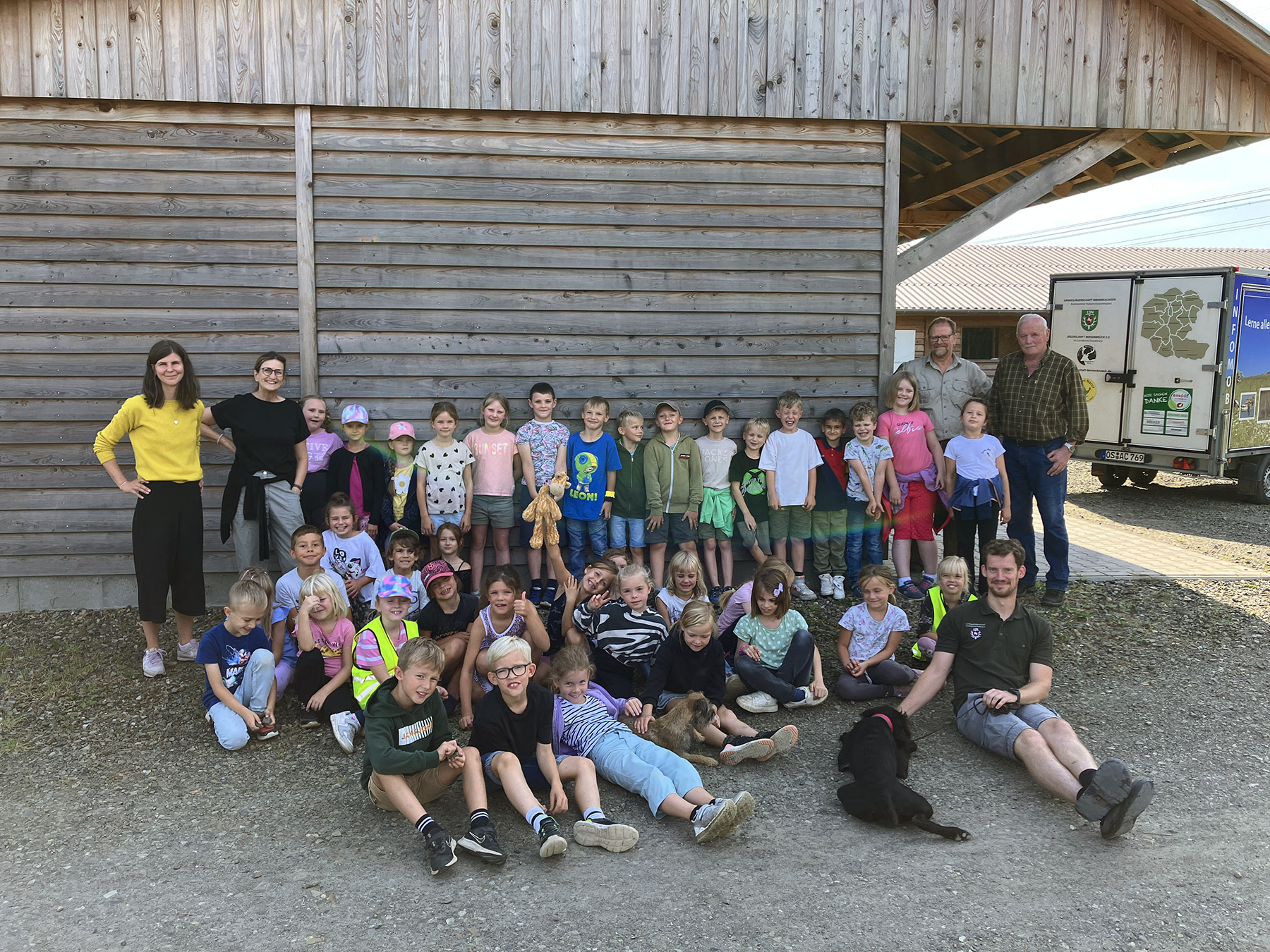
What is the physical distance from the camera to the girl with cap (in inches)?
246

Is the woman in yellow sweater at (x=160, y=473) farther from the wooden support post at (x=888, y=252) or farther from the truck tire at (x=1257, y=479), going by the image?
the truck tire at (x=1257, y=479)

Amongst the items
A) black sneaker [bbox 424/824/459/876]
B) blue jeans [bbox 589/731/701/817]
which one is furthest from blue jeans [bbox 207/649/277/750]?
blue jeans [bbox 589/731/701/817]

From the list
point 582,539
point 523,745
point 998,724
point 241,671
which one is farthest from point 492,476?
point 998,724

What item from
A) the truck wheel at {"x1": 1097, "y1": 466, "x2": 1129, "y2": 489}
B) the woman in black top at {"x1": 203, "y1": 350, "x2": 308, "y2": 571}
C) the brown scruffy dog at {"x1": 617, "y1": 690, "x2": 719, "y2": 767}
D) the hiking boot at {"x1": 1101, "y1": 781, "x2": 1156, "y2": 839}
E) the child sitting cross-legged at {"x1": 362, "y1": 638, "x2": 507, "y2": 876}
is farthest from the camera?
the truck wheel at {"x1": 1097, "y1": 466, "x2": 1129, "y2": 489}

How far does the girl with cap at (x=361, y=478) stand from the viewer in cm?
626

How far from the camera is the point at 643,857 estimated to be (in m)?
3.68

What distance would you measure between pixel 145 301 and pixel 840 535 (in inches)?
219

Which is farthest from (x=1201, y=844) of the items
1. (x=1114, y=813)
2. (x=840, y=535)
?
(x=840, y=535)

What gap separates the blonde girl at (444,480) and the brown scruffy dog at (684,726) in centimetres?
243

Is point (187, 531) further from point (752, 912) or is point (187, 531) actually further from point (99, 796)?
point (752, 912)

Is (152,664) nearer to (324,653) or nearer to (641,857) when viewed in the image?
(324,653)

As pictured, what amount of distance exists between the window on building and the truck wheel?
14.2 m

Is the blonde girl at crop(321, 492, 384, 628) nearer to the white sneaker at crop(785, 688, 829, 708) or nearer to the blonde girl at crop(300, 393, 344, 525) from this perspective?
the blonde girl at crop(300, 393, 344, 525)

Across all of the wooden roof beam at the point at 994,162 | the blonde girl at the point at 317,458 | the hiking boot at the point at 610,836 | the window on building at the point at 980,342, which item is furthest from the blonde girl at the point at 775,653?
the window on building at the point at 980,342
